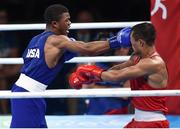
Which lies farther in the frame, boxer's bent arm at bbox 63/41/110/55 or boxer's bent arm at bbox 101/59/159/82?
boxer's bent arm at bbox 63/41/110/55

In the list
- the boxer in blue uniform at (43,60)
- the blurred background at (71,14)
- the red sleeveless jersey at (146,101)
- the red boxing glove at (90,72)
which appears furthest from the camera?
the blurred background at (71,14)

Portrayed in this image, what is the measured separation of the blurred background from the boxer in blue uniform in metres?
2.02

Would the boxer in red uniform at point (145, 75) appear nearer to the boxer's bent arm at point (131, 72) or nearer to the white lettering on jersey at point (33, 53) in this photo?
the boxer's bent arm at point (131, 72)

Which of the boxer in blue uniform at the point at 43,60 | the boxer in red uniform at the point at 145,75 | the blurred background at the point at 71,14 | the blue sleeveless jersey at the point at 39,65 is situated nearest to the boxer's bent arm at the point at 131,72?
the boxer in red uniform at the point at 145,75

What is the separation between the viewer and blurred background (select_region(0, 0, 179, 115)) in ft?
19.8

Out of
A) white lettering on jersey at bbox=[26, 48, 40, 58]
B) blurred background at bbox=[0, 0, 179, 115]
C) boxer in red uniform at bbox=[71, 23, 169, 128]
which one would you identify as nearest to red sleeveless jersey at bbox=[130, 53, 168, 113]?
boxer in red uniform at bbox=[71, 23, 169, 128]

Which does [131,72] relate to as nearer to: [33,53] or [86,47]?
[86,47]

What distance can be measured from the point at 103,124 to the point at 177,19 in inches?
39.8

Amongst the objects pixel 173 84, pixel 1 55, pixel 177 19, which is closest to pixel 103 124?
pixel 173 84

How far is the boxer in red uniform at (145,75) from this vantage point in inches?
142

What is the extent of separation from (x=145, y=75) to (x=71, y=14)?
315 centimetres

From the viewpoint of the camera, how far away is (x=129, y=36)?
373cm

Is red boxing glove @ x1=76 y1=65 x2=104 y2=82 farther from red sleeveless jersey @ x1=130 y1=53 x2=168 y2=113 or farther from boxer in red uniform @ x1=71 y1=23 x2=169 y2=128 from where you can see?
red sleeveless jersey @ x1=130 y1=53 x2=168 y2=113

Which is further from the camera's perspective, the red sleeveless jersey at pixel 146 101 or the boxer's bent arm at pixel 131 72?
the red sleeveless jersey at pixel 146 101
